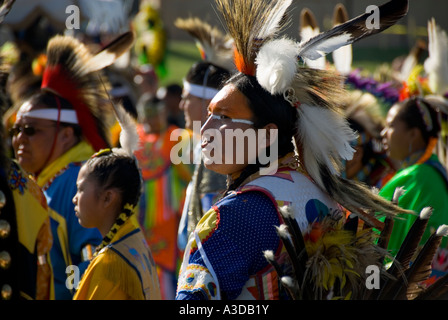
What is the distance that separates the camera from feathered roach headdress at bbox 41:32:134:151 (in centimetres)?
363

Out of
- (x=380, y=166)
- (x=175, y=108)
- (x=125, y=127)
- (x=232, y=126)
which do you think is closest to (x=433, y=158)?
(x=380, y=166)

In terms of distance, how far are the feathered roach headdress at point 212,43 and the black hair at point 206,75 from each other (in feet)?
0.11

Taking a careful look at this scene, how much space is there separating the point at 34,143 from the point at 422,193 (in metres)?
2.30

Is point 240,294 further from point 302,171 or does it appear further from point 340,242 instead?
point 302,171

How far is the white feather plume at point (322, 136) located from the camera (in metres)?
2.10

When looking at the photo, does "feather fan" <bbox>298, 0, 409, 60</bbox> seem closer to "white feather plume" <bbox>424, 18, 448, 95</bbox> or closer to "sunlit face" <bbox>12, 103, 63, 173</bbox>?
"sunlit face" <bbox>12, 103, 63, 173</bbox>

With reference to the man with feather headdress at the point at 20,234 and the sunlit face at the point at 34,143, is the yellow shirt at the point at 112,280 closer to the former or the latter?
the man with feather headdress at the point at 20,234

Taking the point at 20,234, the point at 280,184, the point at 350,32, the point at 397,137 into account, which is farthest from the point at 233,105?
the point at 397,137

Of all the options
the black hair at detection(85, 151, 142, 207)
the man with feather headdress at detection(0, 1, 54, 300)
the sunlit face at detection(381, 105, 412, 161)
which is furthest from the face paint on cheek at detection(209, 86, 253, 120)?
the sunlit face at detection(381, 105, 412, 161)

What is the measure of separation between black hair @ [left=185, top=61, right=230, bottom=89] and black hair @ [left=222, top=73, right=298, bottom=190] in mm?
1810

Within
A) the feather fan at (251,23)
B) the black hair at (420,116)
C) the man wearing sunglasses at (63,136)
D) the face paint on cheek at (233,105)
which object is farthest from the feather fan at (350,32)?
the black hair at (420,116)

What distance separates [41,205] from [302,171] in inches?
47.7

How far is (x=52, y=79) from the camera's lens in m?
3.68

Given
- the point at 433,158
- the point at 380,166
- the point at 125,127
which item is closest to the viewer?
the point at 125,127
